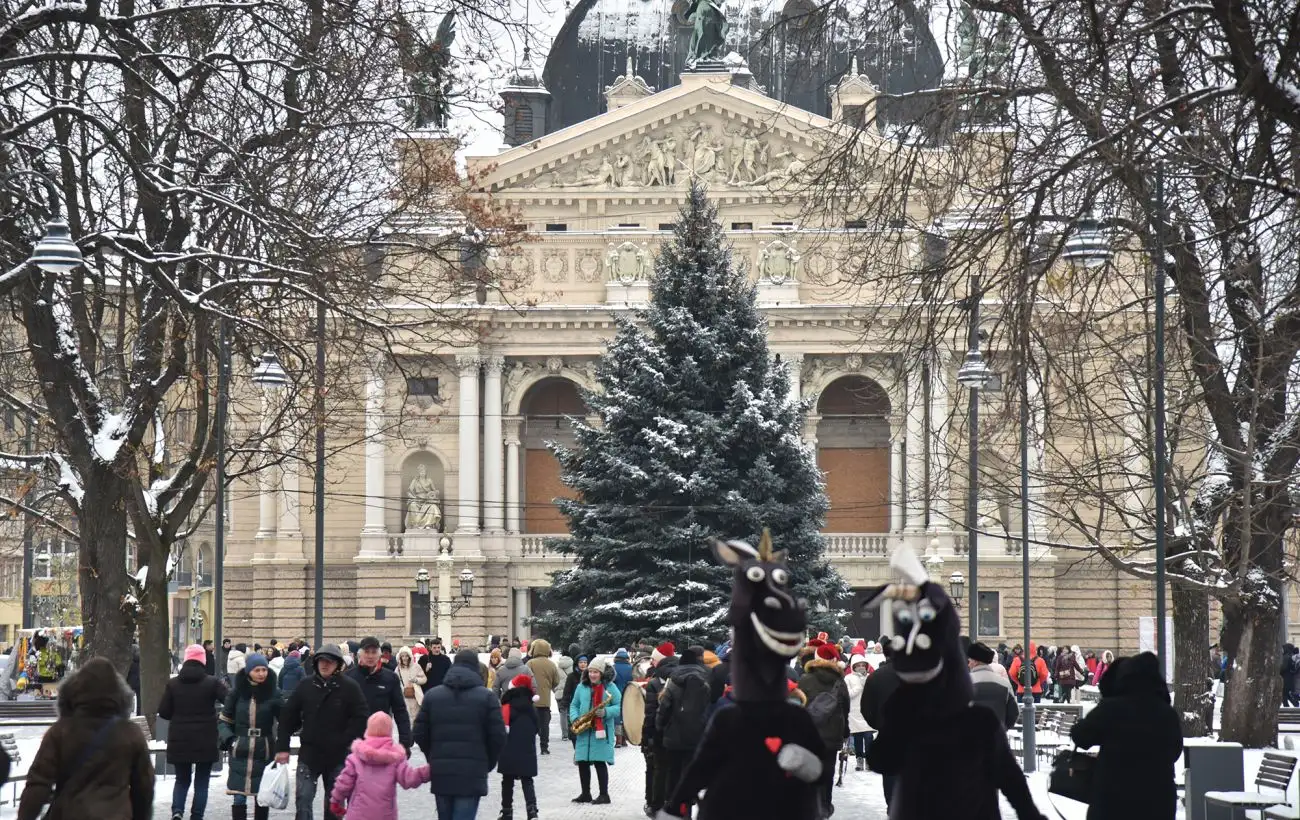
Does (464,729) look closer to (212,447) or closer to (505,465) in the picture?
(212,447)

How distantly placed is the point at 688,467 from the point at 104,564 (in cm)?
2034

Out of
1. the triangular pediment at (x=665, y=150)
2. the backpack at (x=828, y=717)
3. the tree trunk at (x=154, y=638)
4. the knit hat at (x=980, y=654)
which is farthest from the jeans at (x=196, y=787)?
the triangular pediment at (x=665, y=150)

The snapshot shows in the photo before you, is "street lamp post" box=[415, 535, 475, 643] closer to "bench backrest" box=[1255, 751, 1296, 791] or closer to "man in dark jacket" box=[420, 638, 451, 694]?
"man in dark jacket" box=[420, 638, 451, 694]

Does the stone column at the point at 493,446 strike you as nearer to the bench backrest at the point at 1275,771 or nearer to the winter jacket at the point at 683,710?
the winter jacket at the point at 683,710

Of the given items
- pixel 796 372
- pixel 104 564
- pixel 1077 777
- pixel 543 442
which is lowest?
pixel 1077 777

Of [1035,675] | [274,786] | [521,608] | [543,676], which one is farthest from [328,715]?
[521,608]

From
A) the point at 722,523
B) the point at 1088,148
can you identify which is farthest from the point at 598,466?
the point at 1088,148

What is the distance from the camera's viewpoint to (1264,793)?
1697 centimetres

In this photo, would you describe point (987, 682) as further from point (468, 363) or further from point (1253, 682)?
point (468, 363)

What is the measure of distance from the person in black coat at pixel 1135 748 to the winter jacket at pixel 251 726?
767 cm

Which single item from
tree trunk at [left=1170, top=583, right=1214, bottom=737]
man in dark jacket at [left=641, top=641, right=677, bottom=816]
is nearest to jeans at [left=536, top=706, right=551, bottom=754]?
man in dark jacket at [left=641, top=641, right=677, bottom=816]

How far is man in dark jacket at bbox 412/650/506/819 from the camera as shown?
1507cm

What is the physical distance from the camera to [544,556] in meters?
69.4

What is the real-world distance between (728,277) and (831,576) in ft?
21.3
